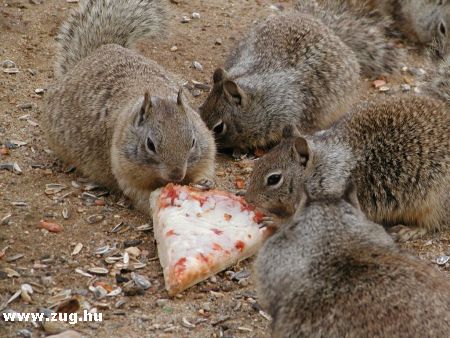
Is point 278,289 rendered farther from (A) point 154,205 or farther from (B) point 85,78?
(B) point 85,78

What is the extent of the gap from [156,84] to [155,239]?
1.46 metres

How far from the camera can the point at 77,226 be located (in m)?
5.66

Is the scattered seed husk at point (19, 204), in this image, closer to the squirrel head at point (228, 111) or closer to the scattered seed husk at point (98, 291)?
the scattered seed husk at point (98, 291)

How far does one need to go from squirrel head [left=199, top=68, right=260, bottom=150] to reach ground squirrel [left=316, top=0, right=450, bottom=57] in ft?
6.82

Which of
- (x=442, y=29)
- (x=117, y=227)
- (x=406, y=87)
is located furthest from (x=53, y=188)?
(x=442, y=29)

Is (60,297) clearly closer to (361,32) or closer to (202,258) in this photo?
(202,258)

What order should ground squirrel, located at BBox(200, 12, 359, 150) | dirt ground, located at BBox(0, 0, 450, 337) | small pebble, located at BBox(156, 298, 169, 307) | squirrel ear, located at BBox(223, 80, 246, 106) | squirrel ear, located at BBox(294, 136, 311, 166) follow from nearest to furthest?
dirt ground, located at BBox(0, 0, 450, 337) < small pebble, located at BBox(156, 298, 169, 307) < squirrel ear, located at BBox(294, 136, 311, 166) < squirrel ear, located at BBox(223, 80, 246, 106) < ground squirrel, located at BBox(200, 12, 359, 150)

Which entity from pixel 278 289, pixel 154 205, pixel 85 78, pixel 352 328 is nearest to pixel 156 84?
pixel 85 78

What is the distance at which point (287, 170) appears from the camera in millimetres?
5703

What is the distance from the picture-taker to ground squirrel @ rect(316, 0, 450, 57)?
8688mm

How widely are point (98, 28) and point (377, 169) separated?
9.50 feet

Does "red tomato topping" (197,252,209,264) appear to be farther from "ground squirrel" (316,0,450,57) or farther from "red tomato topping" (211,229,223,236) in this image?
"ground squirrel" (316,0,450,57)

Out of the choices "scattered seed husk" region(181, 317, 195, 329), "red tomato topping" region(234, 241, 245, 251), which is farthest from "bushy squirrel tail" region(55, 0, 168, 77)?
"scattered seed husk" region(181, 317, 195, 329)

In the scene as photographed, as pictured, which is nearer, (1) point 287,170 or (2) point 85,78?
(1) point 287,170
